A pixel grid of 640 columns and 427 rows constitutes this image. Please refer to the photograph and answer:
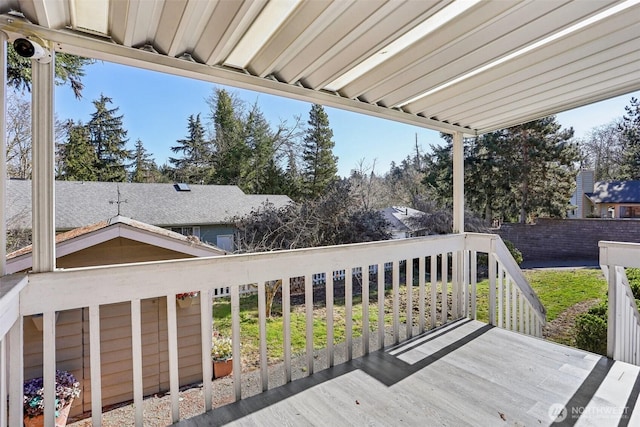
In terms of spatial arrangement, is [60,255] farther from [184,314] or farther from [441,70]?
[441,70]

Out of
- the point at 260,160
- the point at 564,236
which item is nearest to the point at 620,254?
the point at 564,236

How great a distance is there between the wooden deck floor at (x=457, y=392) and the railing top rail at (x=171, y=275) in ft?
2.39

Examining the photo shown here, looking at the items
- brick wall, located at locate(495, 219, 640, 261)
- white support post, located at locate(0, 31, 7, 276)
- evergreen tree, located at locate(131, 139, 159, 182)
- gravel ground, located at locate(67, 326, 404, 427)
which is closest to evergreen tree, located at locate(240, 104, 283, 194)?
evergreen tree, located at locate(131, 139, 159, 182)

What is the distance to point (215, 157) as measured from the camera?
1447cm

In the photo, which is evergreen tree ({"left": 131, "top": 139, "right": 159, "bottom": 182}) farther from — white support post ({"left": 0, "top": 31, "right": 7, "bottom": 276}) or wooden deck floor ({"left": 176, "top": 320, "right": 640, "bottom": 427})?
wooden deck floor ({"left": 176, "top": 320, "right": 640, "bottom": 427})

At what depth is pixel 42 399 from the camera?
3320 millimetres

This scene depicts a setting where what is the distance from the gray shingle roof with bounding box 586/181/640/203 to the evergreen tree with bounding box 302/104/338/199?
13.1 metres

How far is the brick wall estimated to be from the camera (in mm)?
11227

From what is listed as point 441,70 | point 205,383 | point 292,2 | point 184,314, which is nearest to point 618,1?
point 441,70

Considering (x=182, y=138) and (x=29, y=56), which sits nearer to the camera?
(x=29, y=56)

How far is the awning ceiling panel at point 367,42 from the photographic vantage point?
1505mm

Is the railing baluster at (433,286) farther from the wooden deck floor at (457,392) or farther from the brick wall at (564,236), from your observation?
the brick wall at (564,236)

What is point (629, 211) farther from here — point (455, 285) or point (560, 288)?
point (455, 285)

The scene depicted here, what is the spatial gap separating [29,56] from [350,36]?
1486 millimetres
